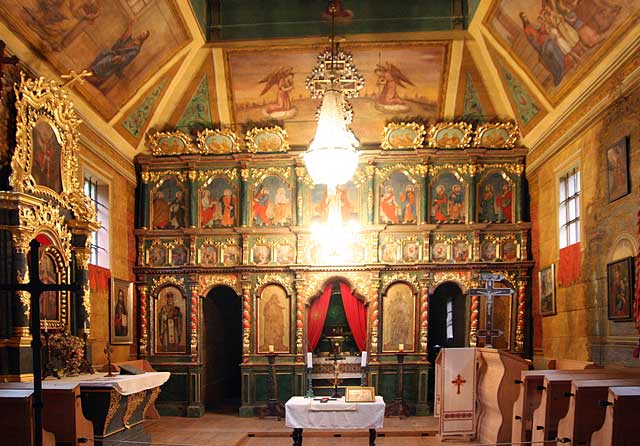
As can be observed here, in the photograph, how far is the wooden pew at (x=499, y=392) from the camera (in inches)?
386

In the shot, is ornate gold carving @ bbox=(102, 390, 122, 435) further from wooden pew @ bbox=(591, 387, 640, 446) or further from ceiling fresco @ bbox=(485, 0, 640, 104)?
ceiling fresco @ bbox=(485, 0, 640, 104)

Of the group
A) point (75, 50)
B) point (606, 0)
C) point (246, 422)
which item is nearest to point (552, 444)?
point (606, 0)

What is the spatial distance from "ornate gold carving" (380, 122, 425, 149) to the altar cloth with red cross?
19.0 feet

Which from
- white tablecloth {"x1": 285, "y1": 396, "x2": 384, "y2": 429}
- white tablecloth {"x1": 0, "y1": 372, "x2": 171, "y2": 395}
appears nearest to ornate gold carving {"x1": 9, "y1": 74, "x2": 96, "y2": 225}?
white tablecloth {"x1": 0, "y1": 372, "x2": 171, "y2": 395}

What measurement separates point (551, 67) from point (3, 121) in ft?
29.3

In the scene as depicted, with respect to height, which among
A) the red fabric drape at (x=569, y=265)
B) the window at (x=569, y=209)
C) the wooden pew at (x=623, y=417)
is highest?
the window at (x=569, y=209)

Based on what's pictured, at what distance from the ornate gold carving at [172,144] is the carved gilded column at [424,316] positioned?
20.2 ft

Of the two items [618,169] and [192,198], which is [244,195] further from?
[618,169]

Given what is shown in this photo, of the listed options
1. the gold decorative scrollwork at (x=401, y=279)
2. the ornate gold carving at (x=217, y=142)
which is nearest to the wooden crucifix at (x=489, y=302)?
the gold decorative scrollwork at (x=401, y=279)

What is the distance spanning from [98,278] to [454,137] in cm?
830

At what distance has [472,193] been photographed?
15.3 m

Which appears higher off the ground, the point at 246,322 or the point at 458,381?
the point at 246,322

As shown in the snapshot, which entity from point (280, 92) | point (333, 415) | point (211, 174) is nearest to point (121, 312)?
point (211, 174)

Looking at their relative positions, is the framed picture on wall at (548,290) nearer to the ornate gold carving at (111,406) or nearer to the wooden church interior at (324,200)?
the wooden church interior at (324,200)
